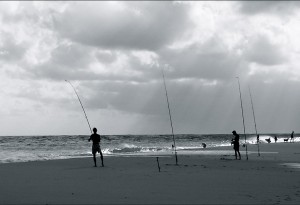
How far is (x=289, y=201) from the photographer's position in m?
10.2

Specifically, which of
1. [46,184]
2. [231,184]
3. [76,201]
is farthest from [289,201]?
[46,184]

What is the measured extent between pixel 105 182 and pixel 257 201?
18.3 ft

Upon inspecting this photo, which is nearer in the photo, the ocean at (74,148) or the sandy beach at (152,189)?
the sandy beach at (152,189)

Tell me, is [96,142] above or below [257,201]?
above

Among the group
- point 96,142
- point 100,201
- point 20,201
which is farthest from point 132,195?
point 96,142

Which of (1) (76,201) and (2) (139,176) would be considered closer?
(1) (76,201)

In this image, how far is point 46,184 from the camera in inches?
529

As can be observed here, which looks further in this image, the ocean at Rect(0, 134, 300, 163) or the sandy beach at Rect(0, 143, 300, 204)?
the ocean at Rect(0, 134, 300, 163)

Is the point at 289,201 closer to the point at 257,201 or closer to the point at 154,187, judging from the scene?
the point at 257,201

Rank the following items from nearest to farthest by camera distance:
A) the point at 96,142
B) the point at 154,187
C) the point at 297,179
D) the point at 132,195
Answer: the point at 132,195 < the point at 154,187 < the point at 297,179 < the point at 96,142

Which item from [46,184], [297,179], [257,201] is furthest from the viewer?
[297,179]

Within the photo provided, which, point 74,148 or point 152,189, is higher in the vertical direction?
point 152,189

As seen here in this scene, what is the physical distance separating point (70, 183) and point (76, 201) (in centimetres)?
354

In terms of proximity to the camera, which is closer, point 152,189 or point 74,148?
point 152,189
